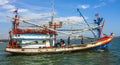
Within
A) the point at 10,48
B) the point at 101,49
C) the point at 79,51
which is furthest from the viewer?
the point at 101,49

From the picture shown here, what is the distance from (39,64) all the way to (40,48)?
9.29 metres

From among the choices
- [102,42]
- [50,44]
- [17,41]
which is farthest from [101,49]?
[17,41]

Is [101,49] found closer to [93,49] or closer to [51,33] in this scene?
[93,49]

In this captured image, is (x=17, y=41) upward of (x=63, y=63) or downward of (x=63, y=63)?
upward

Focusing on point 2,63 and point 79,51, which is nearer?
point 2,63

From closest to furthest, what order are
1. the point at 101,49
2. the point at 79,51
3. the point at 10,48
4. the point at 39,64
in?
the point at 39,64
the point at 10,48
the point at 79,51
the point at 101,49

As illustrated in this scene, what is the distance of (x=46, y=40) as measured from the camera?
42.2 m

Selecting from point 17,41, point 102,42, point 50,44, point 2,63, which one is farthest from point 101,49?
point 2,63

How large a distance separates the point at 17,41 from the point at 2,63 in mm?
8762

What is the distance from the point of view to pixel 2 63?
1299 inches

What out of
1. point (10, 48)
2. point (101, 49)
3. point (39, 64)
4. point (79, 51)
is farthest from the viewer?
point (101, 49)

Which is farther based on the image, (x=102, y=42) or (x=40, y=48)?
(x=102, y=42)

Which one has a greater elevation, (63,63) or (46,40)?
(46,40)

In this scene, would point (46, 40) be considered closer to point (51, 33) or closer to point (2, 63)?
point (51, 33)
